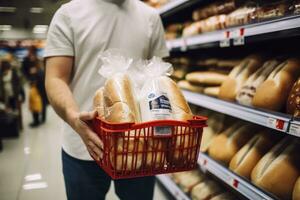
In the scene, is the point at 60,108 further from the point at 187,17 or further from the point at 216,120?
the point at 187,17

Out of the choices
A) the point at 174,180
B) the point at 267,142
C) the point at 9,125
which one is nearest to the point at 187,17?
the point at 174,180

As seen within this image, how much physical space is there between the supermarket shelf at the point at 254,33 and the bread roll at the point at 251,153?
557 mm

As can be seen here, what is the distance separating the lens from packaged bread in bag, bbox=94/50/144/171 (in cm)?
84

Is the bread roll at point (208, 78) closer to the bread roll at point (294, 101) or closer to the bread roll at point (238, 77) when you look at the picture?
the bread roll at point (238, 77)

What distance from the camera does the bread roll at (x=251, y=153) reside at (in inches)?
66.5

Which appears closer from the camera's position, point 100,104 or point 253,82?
point 100,104

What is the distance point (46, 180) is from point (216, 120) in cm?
198

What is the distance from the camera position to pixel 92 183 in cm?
137

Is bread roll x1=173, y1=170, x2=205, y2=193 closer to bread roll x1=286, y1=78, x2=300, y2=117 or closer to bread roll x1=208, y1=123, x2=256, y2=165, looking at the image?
bread roll x1=208, y1=123, x2=256, y2=165

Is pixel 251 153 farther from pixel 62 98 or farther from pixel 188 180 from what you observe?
pixel 62 98

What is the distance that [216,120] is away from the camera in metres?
2.44

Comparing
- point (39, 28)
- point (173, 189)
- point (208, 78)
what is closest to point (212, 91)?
point (208, 78)

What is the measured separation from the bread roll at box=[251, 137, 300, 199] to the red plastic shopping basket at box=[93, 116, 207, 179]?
72 centimetres

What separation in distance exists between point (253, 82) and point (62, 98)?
1.07 m
